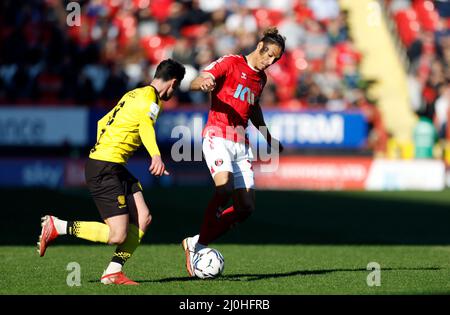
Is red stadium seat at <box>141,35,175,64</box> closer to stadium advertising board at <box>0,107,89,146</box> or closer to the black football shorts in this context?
stadium advertising board at <box>0,107,89,146</box>

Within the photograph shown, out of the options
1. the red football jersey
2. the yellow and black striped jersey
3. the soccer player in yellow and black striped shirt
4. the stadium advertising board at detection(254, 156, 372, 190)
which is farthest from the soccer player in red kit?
the stadium advertising board at detection(254, 156, 372, 190)

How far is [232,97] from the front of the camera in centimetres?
1019

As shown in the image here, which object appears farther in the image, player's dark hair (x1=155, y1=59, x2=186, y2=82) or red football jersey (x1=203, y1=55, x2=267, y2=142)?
red football jersey (x1=203, y1=55, x2=267, y2=142)

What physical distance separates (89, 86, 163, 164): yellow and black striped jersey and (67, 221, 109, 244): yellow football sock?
0.58 meters

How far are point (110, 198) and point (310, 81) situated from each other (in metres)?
16.5

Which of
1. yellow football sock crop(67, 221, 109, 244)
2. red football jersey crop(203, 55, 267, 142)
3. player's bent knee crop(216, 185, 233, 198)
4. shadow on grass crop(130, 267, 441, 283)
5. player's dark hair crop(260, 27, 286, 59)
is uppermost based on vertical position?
player's dark hair crop(260, 27, 286, 59)

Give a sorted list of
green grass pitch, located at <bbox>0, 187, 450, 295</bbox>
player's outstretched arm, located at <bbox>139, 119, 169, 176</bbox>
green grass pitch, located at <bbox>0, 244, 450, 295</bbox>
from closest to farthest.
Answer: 1. player's outstretched arm, located at <bbox>139, 119, 169, 176</bbox>
2. green grass pitch, located at <bbox>0, 244, 450, 295</bbox>
3. green grass pitch, located at <bbox>0, 187, 450, 295</bbox>

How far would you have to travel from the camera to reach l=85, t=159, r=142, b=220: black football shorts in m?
9.04

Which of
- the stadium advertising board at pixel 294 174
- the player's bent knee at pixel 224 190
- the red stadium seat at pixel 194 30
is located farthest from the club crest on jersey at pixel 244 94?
the red stadium seat at pixel 194 30

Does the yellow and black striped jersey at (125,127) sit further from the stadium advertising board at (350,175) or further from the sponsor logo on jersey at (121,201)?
the stadium advertising board at (350,175)

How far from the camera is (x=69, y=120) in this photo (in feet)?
73.4

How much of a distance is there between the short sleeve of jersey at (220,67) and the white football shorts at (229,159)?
611mm

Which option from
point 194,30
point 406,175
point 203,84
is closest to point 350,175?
point 406,175
